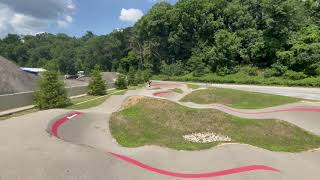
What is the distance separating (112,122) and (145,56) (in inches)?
3557

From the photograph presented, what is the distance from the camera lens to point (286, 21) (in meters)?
74.8

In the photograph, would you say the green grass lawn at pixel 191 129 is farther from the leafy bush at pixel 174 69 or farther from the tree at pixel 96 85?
the leafy bush at pixel 174 69

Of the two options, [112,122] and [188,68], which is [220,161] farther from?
[188,68]

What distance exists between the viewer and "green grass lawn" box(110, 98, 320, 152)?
17.4m

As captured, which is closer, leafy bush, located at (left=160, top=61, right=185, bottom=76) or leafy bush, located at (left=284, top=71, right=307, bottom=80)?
leafy bush, located at (left=284, top=71, right=307, bottom=80)

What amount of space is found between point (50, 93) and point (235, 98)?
19356 mm

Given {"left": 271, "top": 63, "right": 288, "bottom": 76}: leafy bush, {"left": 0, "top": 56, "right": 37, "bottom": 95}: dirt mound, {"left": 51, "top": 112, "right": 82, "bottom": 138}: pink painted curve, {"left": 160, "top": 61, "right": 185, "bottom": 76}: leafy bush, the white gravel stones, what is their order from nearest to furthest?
{"left": 51, "top": 112, "right": 82, "bottom": 138}: pink painted curve, the white gravel stones, {"left": 0, "top": 56, "right": 37, "bottom": 95}: dirt mound, {"left": 271, "top": 63, "right": 288, "bottom": 76}: leafy bush, {"left": 160, "top": 61, "right": 185, "bottom": 76}: leafy bush

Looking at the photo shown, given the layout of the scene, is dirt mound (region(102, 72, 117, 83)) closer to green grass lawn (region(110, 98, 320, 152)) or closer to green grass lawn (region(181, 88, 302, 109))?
green grass lawn (region(181, 88, 302, 109))

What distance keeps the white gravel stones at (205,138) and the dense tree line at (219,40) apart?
34163 mm

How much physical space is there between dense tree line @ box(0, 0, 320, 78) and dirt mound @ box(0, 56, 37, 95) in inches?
446

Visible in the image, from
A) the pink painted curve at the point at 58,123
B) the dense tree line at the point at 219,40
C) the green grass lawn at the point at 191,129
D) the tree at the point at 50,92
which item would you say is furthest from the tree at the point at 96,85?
the pink painted curve at the point at 58,123

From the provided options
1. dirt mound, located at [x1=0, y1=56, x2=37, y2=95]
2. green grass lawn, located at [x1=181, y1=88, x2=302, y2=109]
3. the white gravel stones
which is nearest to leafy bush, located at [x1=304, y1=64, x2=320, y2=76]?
green grass lawn, located at [x1=181, y1=88, x2=302, y2=109]

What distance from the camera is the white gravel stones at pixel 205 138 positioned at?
1841cm

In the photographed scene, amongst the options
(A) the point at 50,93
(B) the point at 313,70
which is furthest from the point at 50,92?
(B) the point at 313,70
